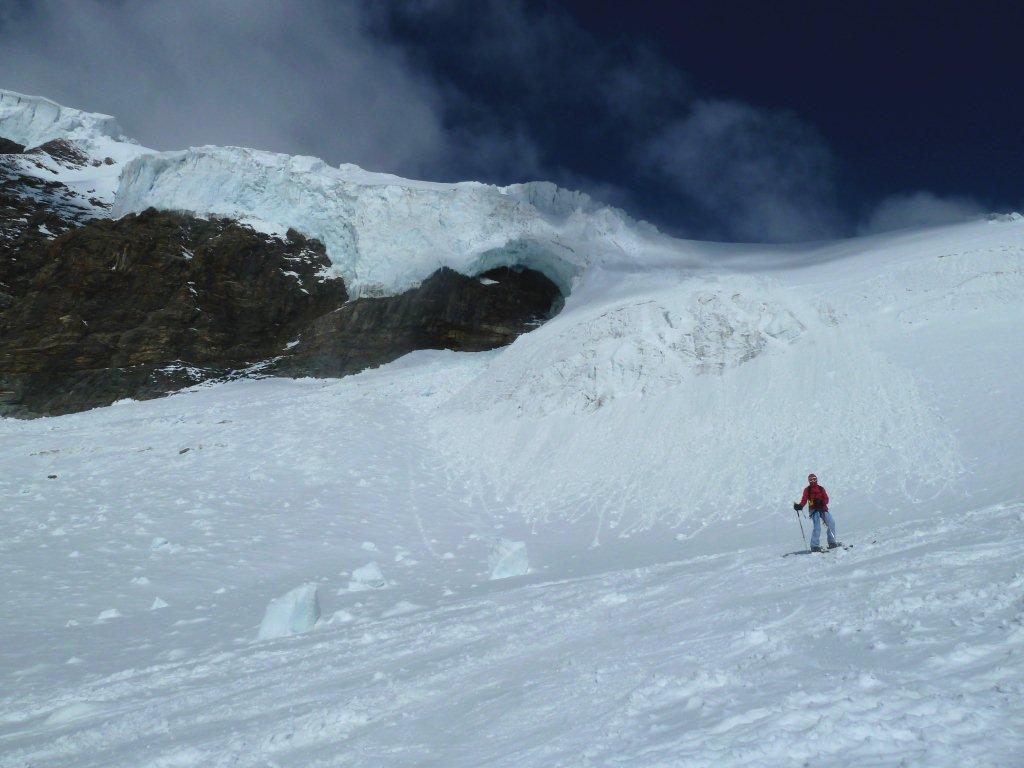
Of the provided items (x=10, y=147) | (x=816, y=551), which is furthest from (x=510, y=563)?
(x=10, y=147)

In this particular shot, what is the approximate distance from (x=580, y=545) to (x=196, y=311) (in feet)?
121

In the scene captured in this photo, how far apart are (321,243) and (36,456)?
91.0 ft

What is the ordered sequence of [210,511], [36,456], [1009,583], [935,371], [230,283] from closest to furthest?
[1009,583], [210,511], [935,371], [36,456], [230,283]

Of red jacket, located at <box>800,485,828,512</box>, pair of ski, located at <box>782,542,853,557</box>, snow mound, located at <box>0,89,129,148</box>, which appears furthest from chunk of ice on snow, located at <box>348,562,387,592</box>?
snow mound, located at <box>0,89,129,148</box>

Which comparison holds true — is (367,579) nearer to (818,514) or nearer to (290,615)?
(290,615)

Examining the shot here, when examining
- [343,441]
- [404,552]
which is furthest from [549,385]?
[404,552]

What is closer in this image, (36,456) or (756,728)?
(756,728)

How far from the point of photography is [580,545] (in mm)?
15469

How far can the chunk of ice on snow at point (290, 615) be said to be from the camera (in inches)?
397

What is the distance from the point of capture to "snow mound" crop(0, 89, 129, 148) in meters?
63.7

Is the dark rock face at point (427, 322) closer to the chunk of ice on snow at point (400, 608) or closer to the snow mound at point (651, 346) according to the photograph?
the snow mound at point (651, 346)

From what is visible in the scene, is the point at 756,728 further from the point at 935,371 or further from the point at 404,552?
the point at 935,371

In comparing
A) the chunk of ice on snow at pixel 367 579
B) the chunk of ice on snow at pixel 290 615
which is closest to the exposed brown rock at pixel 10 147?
the chunk of ice on snow at pixel 367 579

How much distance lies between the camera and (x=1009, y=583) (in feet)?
18.1
